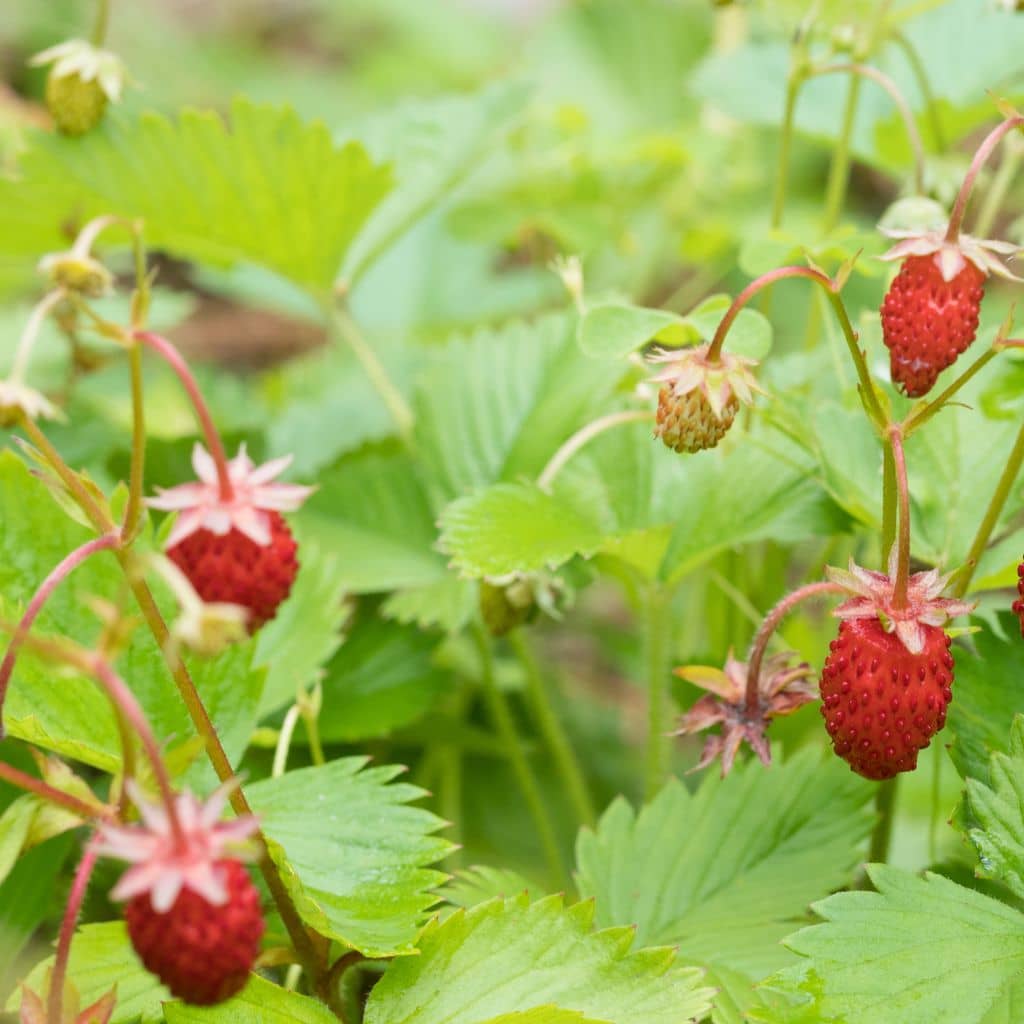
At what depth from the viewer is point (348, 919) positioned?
1.09 m

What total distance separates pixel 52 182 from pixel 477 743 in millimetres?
937

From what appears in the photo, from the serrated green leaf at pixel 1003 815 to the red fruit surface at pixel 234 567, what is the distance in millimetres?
566

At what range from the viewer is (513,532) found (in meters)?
1.31

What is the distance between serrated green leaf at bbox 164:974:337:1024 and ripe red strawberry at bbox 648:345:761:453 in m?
0.54

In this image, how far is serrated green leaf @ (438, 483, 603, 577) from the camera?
1.26m

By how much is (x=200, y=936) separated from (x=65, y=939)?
133 mm

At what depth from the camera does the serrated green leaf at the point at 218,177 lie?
173cm

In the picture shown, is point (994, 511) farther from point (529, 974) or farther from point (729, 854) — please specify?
point (529, 974)

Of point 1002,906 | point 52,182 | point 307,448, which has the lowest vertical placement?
point 307,448

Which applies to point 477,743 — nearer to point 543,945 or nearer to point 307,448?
point 307,448

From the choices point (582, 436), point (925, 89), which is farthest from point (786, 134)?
point (582, 436)

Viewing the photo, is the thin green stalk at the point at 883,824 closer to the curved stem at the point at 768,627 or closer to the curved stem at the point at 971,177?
the curved stem at the point at 768,627

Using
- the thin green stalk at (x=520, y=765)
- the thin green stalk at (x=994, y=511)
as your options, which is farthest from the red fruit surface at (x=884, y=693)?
the thin green stalk at (x=520, y=765)

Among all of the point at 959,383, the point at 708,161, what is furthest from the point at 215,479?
the point at 708,161
